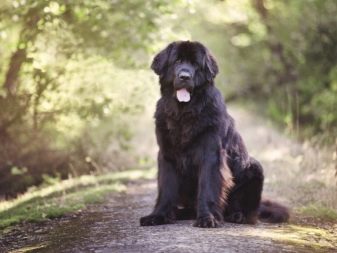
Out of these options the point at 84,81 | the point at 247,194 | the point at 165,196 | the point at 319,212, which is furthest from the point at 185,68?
the point at 84,81

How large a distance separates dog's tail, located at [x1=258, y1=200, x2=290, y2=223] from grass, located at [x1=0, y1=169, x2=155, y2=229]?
249cm

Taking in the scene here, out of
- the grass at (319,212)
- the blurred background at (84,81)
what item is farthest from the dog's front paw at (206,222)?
the blurred background at (84,81)

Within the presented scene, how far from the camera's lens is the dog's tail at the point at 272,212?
730 centimetres

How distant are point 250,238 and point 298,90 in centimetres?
1217

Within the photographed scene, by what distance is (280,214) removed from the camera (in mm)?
7328

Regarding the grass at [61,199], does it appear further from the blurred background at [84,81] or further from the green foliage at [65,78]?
the green foliage at [65,78]

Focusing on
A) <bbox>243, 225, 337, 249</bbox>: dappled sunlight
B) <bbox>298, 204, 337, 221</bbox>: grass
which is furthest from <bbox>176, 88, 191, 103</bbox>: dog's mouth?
<bbox>298, 204, 337, 221</bbox>: grass

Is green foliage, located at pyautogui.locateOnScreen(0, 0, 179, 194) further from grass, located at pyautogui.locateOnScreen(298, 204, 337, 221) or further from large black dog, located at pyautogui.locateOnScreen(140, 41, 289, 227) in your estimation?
large black dog, located at pyautogui.locateOnScreen(140, 41, 289, 227)

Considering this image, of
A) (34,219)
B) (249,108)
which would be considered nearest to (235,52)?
(249,108)

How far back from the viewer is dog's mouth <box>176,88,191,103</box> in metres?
6.69

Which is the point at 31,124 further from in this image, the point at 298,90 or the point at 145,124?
the point at 298,90

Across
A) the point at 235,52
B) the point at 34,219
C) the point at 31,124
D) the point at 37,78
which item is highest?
the point at 235,52

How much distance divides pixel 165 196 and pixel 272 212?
1448mm

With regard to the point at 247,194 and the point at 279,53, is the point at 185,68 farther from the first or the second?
the point at 279,53
